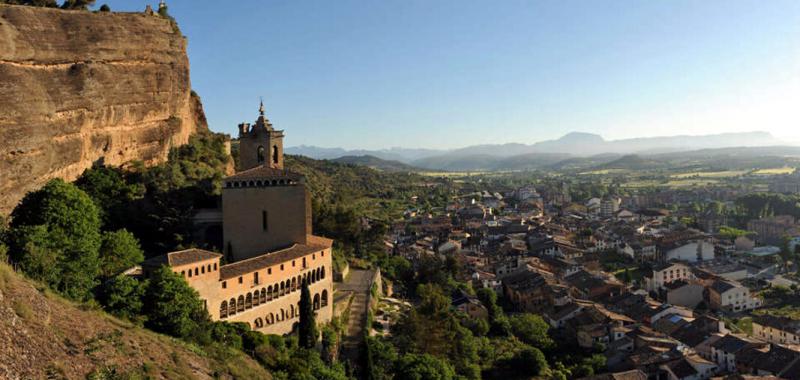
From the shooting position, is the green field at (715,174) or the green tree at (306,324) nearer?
the green tree at (306,324)

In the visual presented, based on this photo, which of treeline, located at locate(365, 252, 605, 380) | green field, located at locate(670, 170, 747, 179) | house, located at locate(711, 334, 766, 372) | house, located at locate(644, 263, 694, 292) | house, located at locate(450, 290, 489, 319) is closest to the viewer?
treeline, located at locate(365, 252, 605, 380)

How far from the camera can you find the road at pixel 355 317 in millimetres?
24031

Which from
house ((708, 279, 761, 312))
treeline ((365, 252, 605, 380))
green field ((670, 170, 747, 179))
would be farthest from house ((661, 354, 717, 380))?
green field ((670, 170, 747, 179))

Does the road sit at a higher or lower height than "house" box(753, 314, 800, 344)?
higher

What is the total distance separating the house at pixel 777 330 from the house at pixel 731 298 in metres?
4.13

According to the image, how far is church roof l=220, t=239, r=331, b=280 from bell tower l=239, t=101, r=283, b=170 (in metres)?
7.31

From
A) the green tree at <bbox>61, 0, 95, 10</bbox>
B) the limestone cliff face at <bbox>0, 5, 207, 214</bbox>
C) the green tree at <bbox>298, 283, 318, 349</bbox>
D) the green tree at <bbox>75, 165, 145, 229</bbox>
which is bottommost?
the green tree at <bbox>298, 283, 318, 349</bbox>

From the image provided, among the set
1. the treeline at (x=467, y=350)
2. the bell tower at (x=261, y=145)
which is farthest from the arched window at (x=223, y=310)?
the bell tower at (x=261, y=145)

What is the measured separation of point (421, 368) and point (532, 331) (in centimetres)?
1301

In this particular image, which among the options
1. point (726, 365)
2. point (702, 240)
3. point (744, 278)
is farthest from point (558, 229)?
point (726, 365)

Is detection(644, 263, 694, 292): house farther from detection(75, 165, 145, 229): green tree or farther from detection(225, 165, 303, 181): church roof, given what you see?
detection(75, 165, 145, 229): green tree

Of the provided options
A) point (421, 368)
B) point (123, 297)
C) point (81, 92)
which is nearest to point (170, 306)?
point (123, 297)

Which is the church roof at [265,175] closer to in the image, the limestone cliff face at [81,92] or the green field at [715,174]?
the limestone cliff face at [81,92]

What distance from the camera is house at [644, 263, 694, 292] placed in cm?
4534
